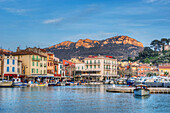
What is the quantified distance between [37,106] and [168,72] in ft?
501

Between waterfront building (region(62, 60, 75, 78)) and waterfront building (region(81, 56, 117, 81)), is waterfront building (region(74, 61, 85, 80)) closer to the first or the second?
waterfront building (region(81, 56, 117, 81))

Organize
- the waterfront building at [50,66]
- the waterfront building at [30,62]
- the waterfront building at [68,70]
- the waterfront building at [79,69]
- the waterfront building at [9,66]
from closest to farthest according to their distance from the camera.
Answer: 1. the waterfront building at [9,66]
2. the waterfront building at [30,62]
3. the waterfront building at [50,66]
4. the waterfront building at [68,70]
5. the waterfront building at [79,69]

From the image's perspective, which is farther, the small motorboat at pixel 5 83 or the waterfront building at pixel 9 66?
the waterfront building at pixel 9 66

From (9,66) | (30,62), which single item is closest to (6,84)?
(9,66)

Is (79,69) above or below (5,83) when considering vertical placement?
above

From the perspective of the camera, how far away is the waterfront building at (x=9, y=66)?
378ft

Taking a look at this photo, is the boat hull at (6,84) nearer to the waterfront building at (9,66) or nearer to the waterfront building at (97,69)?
the waterfront building at (9,66)

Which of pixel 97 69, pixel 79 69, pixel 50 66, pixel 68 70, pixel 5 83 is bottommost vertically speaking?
pixel 5 83

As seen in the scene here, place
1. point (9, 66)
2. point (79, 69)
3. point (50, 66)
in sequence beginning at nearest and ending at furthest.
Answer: point (9, 66) < point (50, 66) < point (79, 69)

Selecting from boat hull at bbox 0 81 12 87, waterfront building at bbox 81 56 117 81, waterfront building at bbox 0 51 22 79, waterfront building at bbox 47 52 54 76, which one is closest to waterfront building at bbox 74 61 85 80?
waterfront building at bbox 81 56 117 81

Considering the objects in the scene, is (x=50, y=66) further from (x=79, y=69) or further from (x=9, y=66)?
(x=79, y=69)

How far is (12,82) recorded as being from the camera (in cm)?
10806

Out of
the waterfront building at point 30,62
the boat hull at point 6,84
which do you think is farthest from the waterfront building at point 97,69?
the boat hull at point 6,84

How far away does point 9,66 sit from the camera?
117 meters
